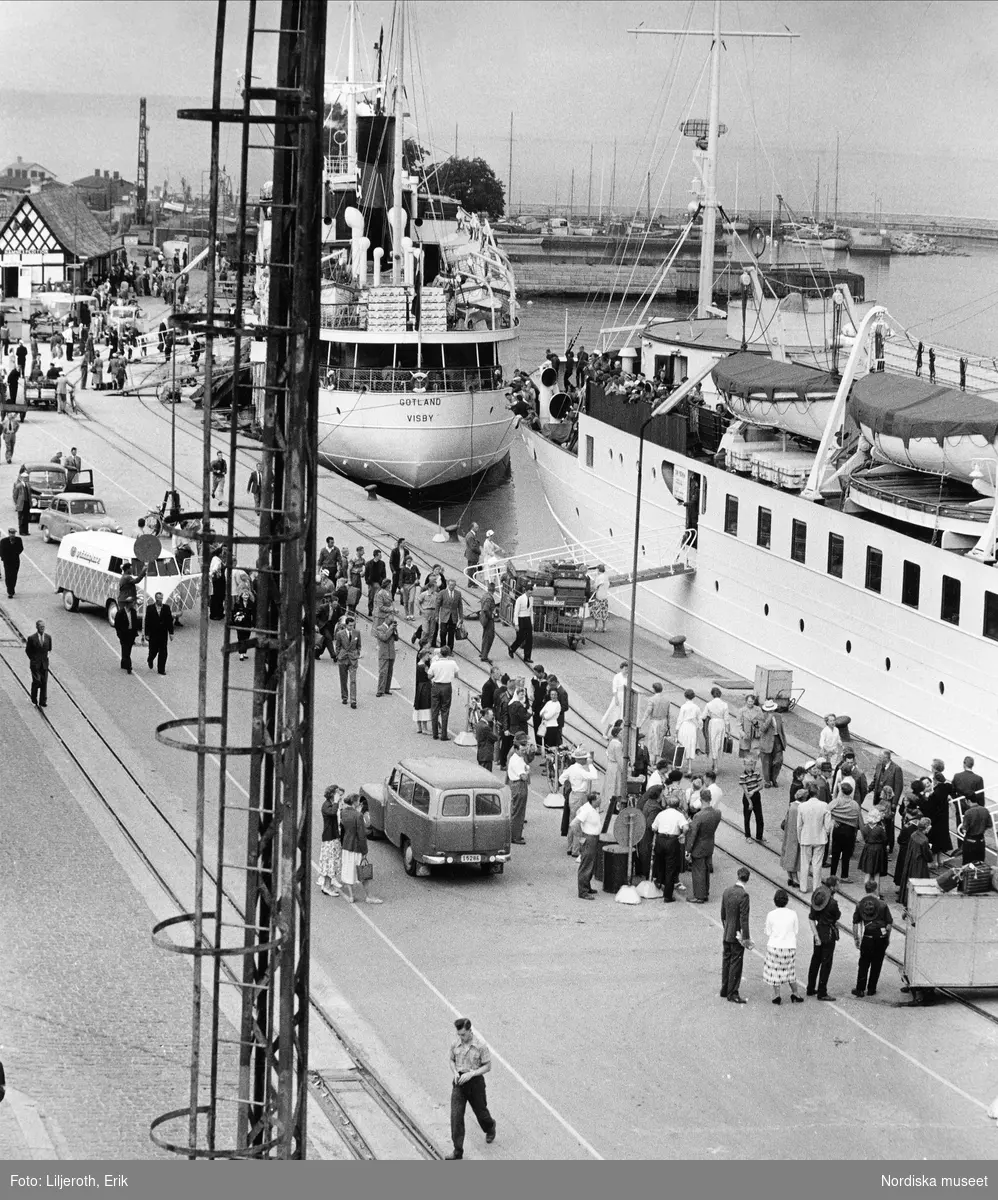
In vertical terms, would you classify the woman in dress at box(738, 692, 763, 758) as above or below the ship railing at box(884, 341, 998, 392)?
below

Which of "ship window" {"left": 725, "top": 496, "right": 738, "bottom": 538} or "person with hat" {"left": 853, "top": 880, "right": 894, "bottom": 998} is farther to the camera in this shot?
"ship window" {"left": 725, "top": 496, "right": 738, "bottom": 538}

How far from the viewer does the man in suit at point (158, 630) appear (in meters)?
31.2

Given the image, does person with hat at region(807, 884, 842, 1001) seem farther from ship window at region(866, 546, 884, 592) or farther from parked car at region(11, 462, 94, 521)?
parked car at region(11, 462, 94, 521)

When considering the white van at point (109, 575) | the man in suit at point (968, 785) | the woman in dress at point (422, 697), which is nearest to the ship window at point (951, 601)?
the man in suit at point (968, 785)

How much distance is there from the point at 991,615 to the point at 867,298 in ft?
151

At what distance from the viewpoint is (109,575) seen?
114ft

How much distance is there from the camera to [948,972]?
19281 millimetres

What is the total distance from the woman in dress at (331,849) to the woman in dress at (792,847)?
4.76m

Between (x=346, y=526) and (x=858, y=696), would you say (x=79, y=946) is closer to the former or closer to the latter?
(x=858, y=696)

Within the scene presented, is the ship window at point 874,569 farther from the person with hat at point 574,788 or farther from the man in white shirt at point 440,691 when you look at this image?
the person with hat at point 574,788

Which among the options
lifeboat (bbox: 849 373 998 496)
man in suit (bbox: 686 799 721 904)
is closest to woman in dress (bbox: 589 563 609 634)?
lifeboat (bbox: 849 373 998 496)

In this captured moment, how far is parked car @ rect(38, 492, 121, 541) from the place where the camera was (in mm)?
41531

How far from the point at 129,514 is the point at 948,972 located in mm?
29076

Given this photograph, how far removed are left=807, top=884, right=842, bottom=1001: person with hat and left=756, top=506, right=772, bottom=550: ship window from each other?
17517 millimetres
